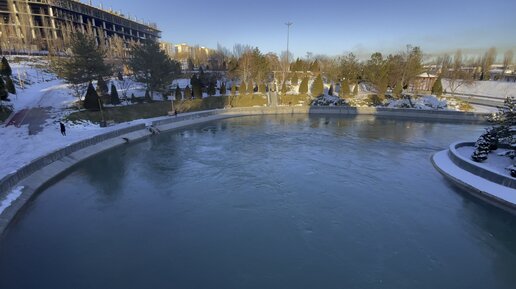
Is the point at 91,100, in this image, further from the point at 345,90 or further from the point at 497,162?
the point at 345,90

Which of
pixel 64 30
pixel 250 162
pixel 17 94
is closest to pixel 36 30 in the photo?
pixel 64 30

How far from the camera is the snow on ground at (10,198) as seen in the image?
14.0 m

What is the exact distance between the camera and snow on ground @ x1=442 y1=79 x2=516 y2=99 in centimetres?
5950

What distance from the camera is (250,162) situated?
2236 centimetres

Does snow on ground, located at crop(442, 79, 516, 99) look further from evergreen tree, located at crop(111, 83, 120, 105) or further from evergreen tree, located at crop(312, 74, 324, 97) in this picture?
evergreen tree, located at crop(111, 83, 120, 105)

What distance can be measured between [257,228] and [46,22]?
297 feet

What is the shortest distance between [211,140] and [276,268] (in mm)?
20042

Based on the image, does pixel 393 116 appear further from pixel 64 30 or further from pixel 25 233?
pixel 64 30

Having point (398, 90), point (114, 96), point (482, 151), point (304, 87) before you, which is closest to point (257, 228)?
point (482, 151)

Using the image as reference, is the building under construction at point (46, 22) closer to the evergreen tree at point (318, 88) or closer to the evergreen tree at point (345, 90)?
the evergreen tree at point (318, 88)

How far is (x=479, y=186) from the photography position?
17.3m

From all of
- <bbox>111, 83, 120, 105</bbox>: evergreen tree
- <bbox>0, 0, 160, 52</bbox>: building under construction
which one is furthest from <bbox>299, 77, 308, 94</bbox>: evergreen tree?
<bbox>0, 0, 160, 52</bbox>: building under construction

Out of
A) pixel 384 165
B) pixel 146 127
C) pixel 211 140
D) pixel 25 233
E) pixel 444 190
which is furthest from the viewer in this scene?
pixel 146 127

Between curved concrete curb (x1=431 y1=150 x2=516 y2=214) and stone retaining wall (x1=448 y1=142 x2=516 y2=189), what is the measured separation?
17cm
